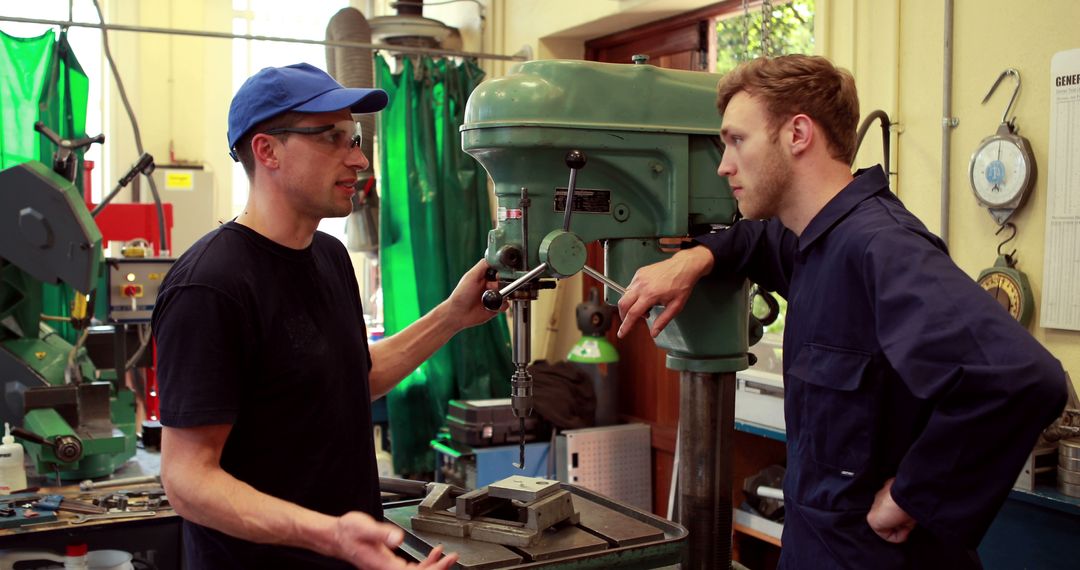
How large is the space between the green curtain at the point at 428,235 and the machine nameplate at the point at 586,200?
2782 millimetres

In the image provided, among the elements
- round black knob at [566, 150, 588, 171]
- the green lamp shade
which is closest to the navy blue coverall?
round black knob at [566, 150, 588, 171]

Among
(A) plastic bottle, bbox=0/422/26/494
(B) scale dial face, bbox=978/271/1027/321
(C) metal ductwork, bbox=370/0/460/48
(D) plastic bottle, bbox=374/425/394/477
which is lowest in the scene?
(D) plastic bottle, bbox=374/425/394/477

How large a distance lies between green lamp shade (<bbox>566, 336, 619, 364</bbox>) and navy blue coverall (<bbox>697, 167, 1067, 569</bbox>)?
96.0 inches

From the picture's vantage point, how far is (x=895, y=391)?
48.5 inches

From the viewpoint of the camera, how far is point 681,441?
5.35 ft

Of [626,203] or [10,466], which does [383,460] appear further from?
[626,203]

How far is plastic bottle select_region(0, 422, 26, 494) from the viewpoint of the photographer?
8.05ft

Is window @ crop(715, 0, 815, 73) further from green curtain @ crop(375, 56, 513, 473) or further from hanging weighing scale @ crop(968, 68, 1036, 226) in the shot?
green curtain @ crop(375, 56, 513, 473)

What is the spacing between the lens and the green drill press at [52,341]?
8.21ft

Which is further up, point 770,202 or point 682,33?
point 682,33

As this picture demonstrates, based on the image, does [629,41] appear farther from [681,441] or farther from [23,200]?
[681,441]

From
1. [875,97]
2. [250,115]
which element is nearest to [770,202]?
[250,115]

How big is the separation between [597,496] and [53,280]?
1633mm

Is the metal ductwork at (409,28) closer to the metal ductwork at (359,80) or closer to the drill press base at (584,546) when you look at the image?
the metal ductwork at (359,80)
